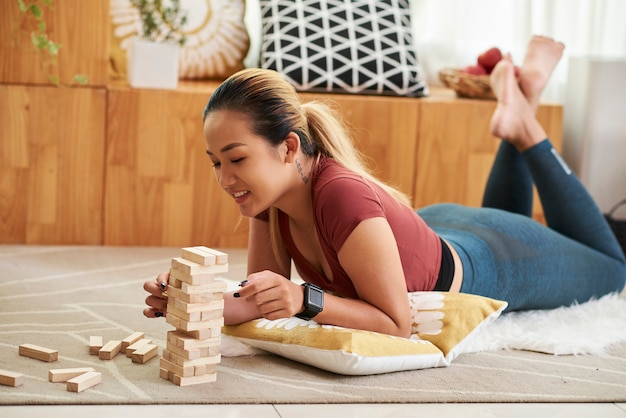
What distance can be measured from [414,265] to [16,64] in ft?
4.62

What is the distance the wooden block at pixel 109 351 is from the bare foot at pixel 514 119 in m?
1.24

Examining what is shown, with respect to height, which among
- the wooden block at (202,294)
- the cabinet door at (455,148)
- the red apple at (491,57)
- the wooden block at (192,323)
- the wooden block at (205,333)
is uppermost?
the red apple at (491,57)

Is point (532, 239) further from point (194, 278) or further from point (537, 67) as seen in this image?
point (194, 278)

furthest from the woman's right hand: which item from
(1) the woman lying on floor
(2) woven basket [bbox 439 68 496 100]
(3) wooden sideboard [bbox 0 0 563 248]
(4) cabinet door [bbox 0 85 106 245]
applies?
(2) woven basket [bbox 439 68 496 100]

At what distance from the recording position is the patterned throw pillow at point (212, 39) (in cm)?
325

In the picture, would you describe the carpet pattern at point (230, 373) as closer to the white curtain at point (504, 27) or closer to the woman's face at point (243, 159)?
the woman's face at point (243, 159)

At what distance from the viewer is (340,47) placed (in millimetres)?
3119

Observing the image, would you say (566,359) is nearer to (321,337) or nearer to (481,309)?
(481,309)

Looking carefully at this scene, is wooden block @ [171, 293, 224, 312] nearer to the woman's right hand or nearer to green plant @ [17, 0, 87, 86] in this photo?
the woman's right hand

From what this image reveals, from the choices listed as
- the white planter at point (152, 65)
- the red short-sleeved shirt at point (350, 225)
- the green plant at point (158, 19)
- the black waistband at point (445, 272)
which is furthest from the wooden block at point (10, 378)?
the green plant at point (158, 19)

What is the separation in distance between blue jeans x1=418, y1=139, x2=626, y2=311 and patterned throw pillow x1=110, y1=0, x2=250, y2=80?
3.50 feet

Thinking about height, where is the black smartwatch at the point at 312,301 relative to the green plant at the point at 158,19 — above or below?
below

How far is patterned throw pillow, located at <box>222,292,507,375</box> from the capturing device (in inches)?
71.3

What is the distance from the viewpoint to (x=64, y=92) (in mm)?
2809
